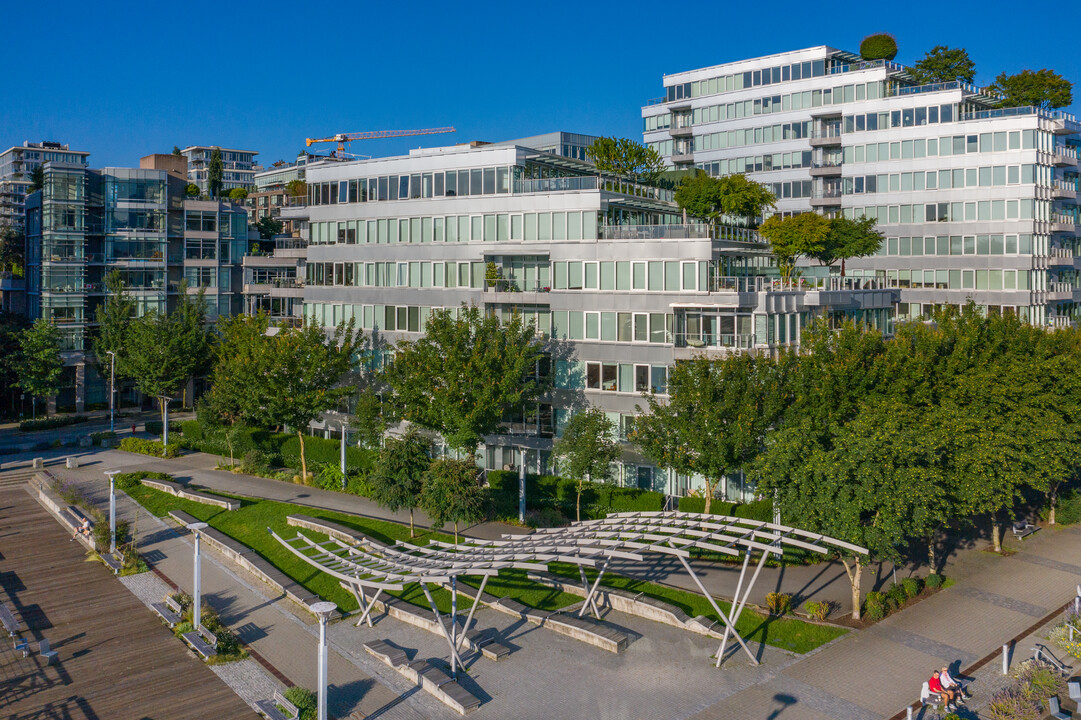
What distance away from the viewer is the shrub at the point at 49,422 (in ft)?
218

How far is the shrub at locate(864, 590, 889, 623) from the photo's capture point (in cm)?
2864

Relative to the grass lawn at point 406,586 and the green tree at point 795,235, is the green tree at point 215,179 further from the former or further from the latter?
the green tree at point 795,235

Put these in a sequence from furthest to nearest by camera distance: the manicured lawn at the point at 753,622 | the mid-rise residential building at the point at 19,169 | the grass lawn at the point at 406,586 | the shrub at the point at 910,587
→ the mid-rise residential building at the point at 19,169 < the shrub at the point at 910,587 < the grass lawn at the point at 406,586 < the manicured lawn at the point at 753,622

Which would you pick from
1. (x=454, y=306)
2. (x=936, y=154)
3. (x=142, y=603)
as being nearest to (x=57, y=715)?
(x=142, y=603)

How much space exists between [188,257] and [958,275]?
6330 cm

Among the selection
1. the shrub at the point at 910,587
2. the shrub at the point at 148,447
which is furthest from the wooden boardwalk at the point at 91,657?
the shrub at the point at 910,587

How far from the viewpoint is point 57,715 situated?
22.9m

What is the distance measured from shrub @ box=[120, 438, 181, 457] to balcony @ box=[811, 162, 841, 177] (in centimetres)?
4998

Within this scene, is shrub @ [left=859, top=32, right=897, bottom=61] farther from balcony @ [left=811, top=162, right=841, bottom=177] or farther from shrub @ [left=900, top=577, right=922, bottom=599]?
shrub @ [left=900, top=577, right=922, bottom=599]

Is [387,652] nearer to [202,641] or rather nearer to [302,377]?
[202,641]

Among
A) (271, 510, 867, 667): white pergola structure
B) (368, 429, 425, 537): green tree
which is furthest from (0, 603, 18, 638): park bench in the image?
(368, 429, 425, 537): green tree

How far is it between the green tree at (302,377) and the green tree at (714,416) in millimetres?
19440

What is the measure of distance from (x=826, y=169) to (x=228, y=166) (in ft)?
484

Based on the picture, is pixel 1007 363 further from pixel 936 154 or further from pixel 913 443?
pixel 936 154
